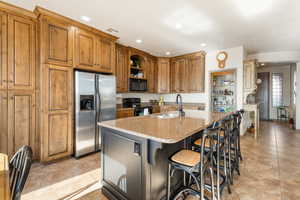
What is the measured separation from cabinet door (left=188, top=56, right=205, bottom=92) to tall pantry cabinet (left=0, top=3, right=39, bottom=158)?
4324 millimetres

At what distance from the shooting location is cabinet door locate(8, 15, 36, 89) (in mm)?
2467

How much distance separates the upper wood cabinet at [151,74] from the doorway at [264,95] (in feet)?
18.6

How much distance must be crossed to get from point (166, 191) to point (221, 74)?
4.27 meters

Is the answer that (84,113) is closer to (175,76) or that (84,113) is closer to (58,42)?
(58,42)

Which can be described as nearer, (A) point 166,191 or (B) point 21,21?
(A) point 166,191

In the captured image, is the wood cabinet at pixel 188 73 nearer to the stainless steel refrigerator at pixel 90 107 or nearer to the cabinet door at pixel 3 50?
the stainless steel refrigerator at pixel 90 107

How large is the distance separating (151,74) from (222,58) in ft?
7.83

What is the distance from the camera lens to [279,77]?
6992 mm

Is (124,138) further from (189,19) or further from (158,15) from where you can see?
(189,19)

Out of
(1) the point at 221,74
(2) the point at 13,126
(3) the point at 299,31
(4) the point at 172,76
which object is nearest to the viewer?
(2) the point at 13,126

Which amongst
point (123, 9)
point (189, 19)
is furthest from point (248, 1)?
point (123, 9)

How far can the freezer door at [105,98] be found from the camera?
319 centimetres

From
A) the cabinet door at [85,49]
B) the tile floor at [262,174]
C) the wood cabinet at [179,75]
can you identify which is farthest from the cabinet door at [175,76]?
the cabinet door at [85,49]

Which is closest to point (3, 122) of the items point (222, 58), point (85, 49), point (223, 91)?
point (85, 49)
